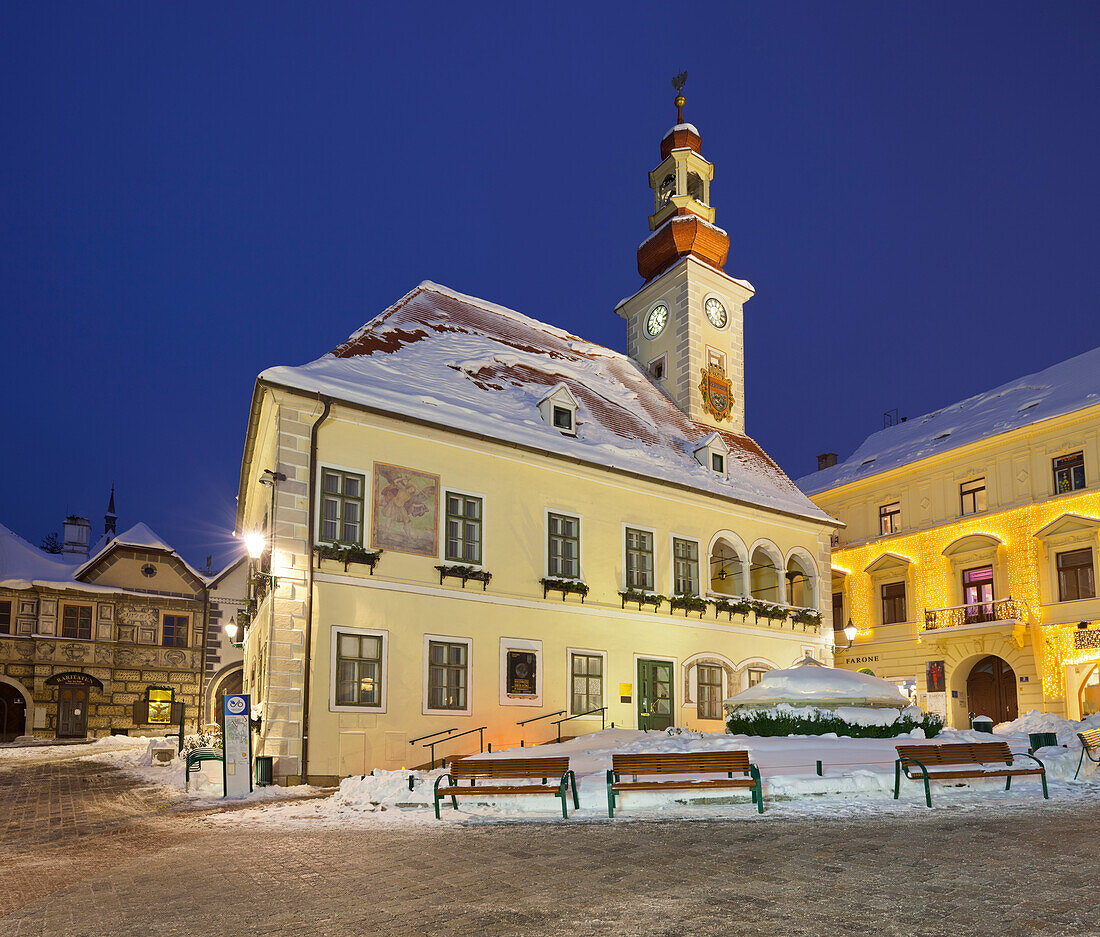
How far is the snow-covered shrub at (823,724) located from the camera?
1875 centimetres

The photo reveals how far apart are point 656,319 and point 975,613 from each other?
1545 cm

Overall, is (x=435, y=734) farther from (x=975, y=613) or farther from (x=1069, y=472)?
(x=1069, y=472)

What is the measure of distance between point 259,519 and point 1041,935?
20871 mm

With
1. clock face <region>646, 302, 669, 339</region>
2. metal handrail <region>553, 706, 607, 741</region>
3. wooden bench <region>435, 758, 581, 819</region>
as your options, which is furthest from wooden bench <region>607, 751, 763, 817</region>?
clock face <region>646, 302, 669, 339</region>

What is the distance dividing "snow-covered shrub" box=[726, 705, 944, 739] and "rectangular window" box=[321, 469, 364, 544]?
9.21 meters

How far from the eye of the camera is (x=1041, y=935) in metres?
6.07

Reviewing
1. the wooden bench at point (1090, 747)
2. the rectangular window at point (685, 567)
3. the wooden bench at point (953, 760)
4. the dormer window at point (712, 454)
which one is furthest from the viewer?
the dormer window at point (712, 454)

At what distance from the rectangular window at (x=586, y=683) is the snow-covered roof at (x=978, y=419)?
1853cm

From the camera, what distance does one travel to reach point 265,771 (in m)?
17.6

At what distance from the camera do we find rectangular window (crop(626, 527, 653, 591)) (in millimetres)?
25359

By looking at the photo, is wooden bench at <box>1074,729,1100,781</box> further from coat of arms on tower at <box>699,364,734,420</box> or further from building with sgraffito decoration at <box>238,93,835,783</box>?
coat of arms on tower at <box>699,364,734,420</box>

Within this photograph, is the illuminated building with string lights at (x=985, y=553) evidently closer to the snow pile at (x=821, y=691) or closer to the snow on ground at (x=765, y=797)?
the snow pile at (x=821, y=691)

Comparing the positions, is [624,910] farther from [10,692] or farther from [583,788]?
[10,692]

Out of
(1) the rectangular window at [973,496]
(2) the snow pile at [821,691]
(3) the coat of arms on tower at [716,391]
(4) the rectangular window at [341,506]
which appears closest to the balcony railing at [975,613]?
(1) the rectangular window at [973,496]
